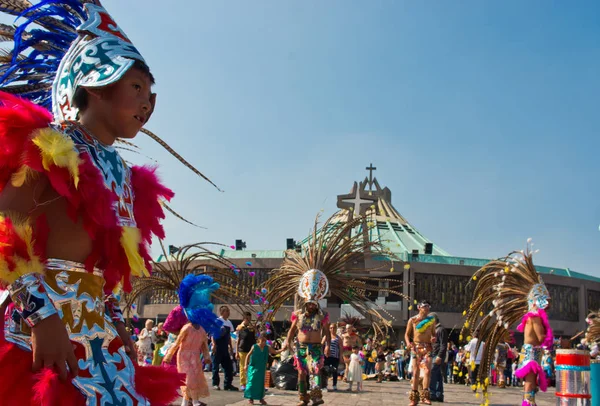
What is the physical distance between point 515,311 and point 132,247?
993 centimetres

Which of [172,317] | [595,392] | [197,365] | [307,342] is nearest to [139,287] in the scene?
[172,317]

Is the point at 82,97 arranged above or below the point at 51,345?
above

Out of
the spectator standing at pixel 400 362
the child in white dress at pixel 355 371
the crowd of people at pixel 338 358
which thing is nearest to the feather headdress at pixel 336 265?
the crowd of people at pixel 338 358

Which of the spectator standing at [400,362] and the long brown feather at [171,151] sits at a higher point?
the long brown feather at [171,151]

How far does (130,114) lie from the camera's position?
300 cm

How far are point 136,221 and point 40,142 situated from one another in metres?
0.85

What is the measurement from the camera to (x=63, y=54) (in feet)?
11.7

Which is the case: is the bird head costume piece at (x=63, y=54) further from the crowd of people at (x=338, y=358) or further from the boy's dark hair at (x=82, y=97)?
the crowd of people at (x=338, y=358)

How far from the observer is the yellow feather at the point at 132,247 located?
2.92 m

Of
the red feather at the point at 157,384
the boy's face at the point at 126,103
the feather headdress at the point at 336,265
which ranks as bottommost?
the red feather at the point at 157,384

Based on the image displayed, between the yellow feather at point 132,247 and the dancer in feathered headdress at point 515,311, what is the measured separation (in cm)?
857

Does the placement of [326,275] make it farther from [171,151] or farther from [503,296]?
[171,151]

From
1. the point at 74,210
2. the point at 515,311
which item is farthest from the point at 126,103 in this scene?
the point at 515,311

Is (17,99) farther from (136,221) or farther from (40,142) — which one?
(136,221)
